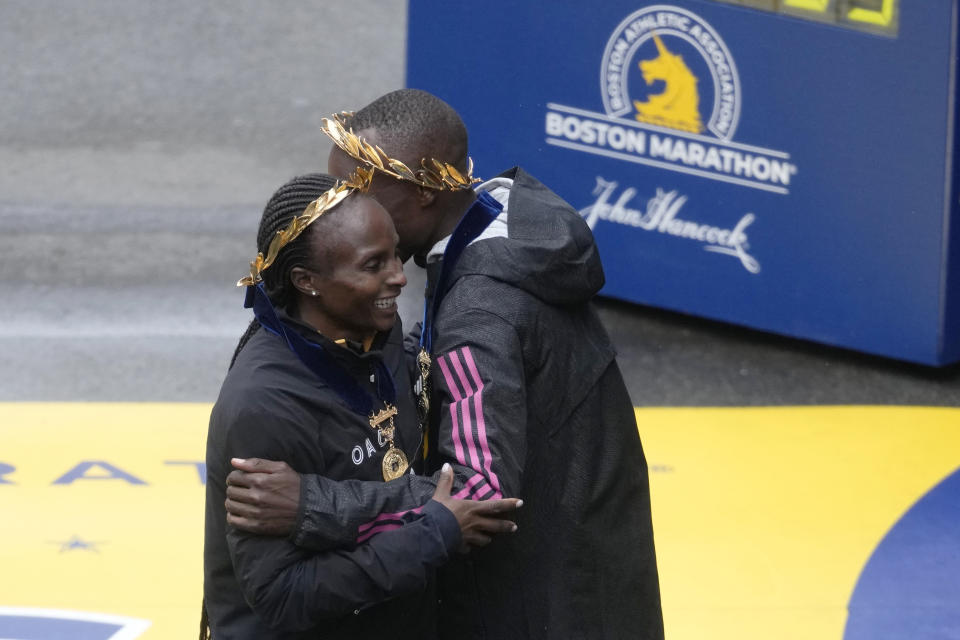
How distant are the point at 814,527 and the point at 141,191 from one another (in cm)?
510

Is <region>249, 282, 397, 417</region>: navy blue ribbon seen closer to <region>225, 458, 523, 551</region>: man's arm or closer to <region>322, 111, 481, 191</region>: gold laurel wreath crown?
<region>225, 458, 523, 551</region>: man's arm

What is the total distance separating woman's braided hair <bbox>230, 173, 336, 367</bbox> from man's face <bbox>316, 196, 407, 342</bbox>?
0.16 ft

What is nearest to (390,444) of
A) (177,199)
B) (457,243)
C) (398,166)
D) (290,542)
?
(290,542)

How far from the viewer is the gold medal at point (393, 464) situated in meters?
2.58

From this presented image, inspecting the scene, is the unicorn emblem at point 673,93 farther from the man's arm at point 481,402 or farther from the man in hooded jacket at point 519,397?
the man's arm at point 481,402

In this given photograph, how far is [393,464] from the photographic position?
2598 millimetres

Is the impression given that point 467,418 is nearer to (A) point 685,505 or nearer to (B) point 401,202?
(B) point 401,202

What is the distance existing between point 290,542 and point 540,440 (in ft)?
1.78

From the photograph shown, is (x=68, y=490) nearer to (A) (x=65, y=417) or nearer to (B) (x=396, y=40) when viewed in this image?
(A) (x=65, y=417)

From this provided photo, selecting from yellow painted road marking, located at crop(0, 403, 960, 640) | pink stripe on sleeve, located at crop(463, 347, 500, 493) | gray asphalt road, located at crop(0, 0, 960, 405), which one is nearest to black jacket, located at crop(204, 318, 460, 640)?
pink stripe on sleeve, located at crop(463, 347, 500, 493)

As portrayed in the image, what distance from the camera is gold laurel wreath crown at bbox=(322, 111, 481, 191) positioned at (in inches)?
107

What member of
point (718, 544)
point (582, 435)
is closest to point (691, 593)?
point (718, 544)

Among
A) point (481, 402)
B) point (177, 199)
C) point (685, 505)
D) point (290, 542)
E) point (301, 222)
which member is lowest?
point (685, 505)

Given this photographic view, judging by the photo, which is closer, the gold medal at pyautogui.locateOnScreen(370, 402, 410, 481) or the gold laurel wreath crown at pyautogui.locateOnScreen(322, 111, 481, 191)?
the gold medal at pyautogui.locateOnScreen(370, 402, 410, 481)
